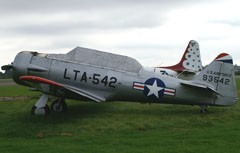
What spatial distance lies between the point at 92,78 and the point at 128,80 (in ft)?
3.84

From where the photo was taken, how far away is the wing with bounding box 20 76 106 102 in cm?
882

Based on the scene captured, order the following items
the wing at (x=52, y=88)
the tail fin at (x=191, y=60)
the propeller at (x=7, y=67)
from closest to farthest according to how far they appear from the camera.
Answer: the wing at (x=52, y=88) < the propeller at (x=7, y=67) < the tail fin at (x=191, y=60)

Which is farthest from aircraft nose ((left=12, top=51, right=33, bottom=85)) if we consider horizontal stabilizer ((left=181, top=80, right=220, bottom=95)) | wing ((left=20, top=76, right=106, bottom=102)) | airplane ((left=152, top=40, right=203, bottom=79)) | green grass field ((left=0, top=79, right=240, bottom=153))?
airplane ((left=152, top=40, right=203, bottom=79))

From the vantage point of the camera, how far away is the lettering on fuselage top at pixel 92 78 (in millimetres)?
10656

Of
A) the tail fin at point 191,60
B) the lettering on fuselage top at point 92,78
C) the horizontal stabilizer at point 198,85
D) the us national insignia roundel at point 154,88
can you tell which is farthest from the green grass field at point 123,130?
the tail fin at point 191,60

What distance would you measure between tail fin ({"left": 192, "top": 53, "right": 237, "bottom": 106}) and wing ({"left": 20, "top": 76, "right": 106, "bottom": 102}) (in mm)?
3549

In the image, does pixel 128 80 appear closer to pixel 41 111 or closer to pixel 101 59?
pixel 101 59

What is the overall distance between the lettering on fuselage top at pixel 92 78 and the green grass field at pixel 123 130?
1019 millimetres

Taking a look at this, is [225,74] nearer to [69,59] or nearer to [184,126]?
[184,126]

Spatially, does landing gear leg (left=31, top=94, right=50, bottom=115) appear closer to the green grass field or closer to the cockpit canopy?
the green grass field

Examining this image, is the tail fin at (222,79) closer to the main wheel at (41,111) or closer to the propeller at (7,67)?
the main wheel at (41,111)

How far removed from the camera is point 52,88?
9.55m

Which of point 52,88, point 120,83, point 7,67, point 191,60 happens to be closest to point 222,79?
point 120,83

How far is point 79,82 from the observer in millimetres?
10703
